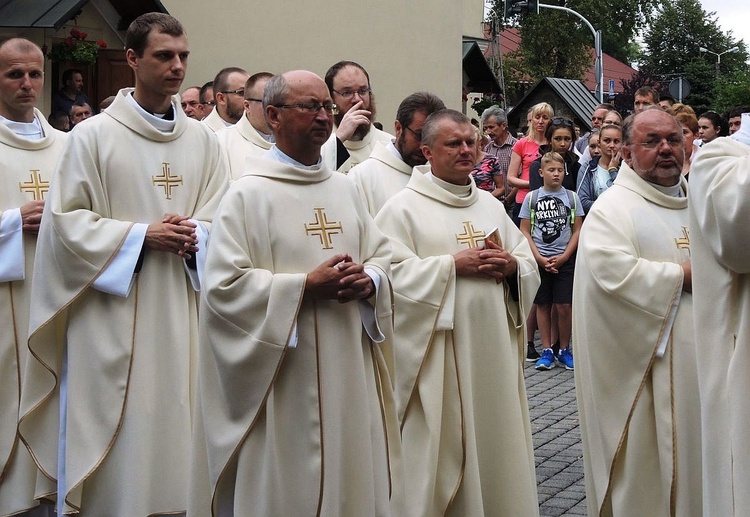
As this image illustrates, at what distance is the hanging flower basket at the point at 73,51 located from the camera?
53.1 feet

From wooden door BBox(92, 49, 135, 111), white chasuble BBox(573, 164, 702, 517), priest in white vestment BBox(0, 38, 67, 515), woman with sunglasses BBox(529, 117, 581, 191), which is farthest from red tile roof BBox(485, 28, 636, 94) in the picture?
white chasuble BBox(573, 164, 702, 517)

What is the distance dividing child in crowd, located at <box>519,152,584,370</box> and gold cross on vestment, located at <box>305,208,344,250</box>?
6222 mm

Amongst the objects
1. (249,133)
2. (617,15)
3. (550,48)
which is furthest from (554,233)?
(617,15)

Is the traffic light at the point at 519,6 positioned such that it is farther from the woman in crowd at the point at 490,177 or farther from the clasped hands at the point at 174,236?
the clasped hands at the point at 174,236

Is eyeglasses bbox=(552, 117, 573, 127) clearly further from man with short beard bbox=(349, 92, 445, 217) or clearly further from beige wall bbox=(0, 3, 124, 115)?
beige wall bbox=(0, 3, 124, 115)

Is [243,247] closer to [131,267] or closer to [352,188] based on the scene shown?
[352,188]

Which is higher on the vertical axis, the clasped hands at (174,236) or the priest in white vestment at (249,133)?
the priest in white vestment at (249,133)

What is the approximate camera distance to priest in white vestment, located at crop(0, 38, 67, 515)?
21.6ft

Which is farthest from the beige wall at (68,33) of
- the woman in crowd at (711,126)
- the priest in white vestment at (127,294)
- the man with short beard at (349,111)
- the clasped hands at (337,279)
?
the clasped hands at (337,279)

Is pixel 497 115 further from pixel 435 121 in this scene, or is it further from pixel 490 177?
pixel 435 121

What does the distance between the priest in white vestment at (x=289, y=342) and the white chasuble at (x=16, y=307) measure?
6.30ft

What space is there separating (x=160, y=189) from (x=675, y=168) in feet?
8.13

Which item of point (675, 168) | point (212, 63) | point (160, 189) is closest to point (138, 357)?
point (160, 189)

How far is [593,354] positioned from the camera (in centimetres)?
603
